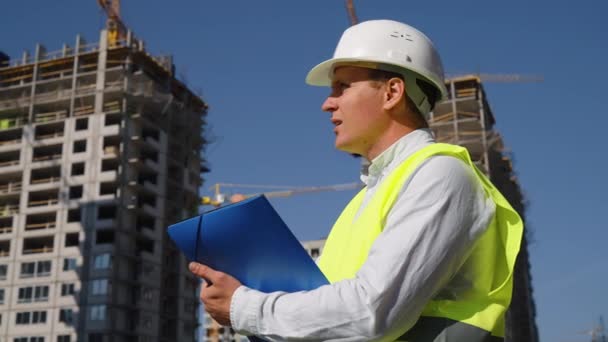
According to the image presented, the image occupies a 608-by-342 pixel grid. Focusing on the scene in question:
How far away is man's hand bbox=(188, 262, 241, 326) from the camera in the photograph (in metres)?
1.86

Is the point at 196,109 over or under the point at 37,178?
over

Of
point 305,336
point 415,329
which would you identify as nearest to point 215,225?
point 305,336

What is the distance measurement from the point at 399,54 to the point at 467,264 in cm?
68

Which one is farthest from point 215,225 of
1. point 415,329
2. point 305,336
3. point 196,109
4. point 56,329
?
point 196,109

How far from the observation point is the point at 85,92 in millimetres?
55438

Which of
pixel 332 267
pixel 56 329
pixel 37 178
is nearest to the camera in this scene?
pixel 332 267

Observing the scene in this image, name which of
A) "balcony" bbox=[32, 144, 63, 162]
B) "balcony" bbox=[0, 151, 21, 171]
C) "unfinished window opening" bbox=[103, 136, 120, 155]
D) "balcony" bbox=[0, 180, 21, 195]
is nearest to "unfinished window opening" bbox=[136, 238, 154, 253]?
"unfinished window opening" bbox=[103, 136, 120, 155]

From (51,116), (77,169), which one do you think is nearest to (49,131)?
(51,116)

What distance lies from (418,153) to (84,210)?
51.4 meters

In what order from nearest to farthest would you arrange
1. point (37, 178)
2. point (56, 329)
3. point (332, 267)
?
point (332, 267), point (56, 329), point (37, 178)

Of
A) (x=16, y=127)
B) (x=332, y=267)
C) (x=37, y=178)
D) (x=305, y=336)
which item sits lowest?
(x=305, y=336)

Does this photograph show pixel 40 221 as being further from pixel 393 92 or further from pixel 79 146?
pixel 393 92

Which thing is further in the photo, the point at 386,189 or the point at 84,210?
the point at 84,210

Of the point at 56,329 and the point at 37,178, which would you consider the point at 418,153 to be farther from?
the point at 37,178
